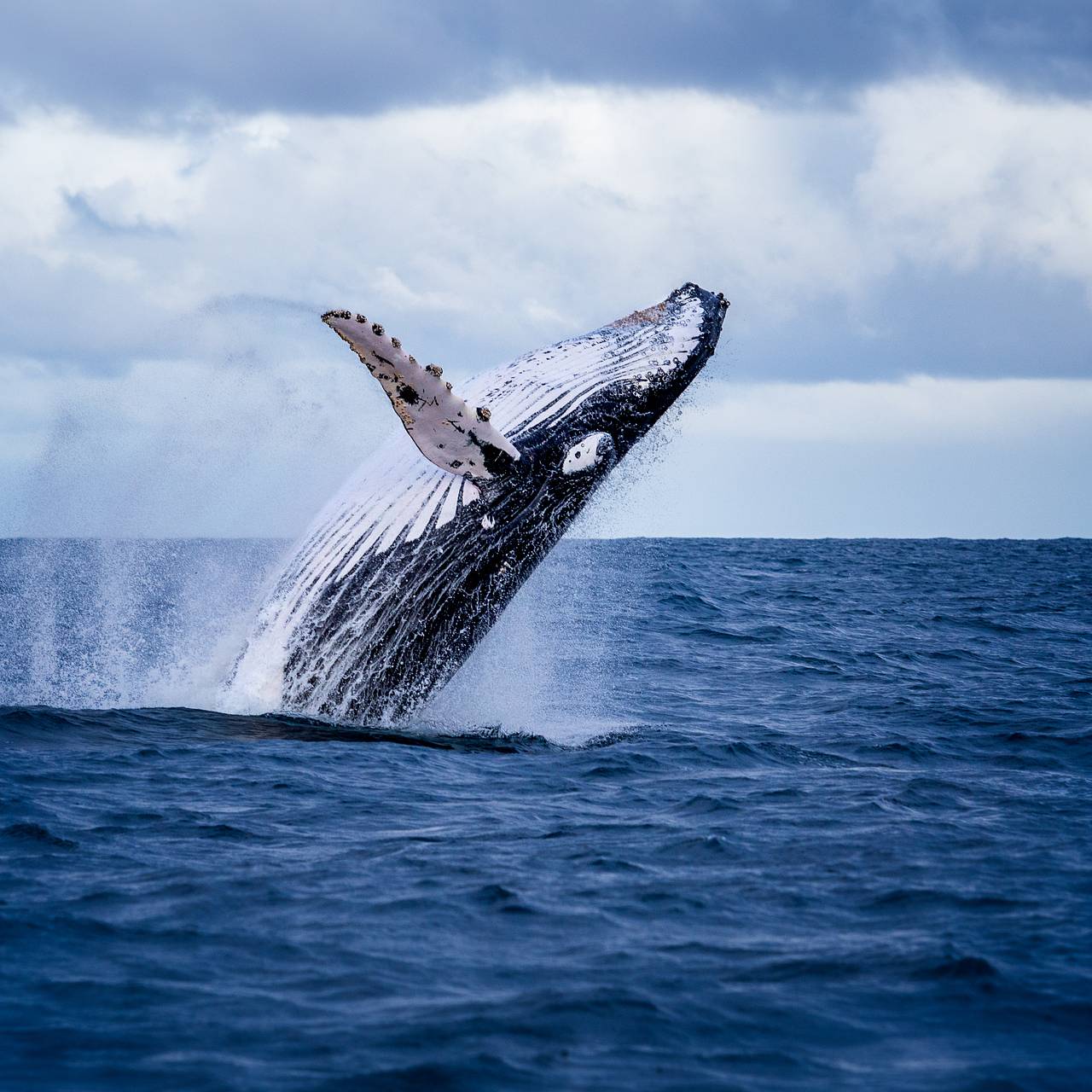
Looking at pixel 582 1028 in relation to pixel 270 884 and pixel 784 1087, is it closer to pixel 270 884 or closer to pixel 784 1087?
pixel 784 1087

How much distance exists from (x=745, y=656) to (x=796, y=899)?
1329cm

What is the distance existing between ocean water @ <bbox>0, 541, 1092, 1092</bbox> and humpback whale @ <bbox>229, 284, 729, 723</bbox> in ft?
1.45

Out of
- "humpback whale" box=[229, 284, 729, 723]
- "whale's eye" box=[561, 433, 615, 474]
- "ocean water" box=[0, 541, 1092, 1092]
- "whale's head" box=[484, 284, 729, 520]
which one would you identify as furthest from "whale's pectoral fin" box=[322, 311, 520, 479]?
"ocean water" box=[0, 541, 1092, 1092]

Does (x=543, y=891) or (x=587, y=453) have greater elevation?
(x=587, y=453)

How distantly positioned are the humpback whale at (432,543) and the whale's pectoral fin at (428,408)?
0.16 m

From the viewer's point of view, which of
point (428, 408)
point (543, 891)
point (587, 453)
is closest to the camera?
point (543, 891)

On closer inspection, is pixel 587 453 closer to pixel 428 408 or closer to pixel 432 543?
pixel 432 543

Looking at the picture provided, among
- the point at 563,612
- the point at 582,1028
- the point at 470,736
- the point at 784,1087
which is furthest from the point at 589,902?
the point at 563,612

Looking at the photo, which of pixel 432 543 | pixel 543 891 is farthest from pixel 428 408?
pixel 543 891

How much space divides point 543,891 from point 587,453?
4891 millimetres

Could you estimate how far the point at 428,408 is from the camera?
9695 mm

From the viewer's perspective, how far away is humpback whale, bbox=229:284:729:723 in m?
10.9

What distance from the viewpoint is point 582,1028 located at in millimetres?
5316

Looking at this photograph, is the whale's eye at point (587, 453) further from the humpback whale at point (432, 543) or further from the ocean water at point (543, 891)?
the ocean water at point (543, 891)
